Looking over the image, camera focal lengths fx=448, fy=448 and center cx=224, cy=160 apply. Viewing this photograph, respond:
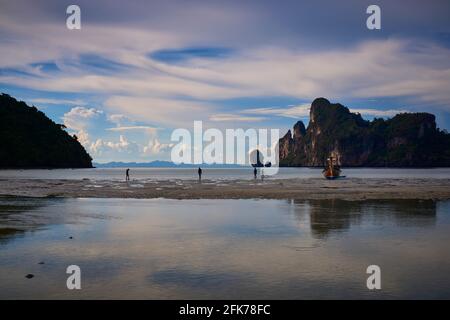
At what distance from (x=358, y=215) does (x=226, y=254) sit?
1230cm

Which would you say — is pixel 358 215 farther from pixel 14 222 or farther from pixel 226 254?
pixel 14 222

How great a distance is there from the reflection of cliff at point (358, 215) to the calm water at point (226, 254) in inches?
2.2

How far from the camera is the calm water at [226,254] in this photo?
33.7 ft

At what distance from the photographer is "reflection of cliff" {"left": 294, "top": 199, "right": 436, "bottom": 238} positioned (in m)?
20.2

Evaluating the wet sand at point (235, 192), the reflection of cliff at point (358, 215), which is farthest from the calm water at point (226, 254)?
the wet sand at point (235, 192)

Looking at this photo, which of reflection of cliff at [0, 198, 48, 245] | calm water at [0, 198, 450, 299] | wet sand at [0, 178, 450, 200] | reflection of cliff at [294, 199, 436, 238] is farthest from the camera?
wet sand at [0, 178, 450, 200]

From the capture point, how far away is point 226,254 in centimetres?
1410

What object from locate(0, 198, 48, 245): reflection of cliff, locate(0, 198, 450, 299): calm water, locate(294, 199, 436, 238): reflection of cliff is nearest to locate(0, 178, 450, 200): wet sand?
locate(294, 199, 436, 238): reflection of cliff

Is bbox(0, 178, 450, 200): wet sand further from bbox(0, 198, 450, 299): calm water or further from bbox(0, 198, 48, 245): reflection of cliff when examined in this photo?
bbox(0, 198, 450, 299): calm water

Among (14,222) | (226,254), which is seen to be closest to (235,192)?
(14,222)

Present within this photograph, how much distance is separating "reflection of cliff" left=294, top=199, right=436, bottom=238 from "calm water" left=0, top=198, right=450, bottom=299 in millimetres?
56
